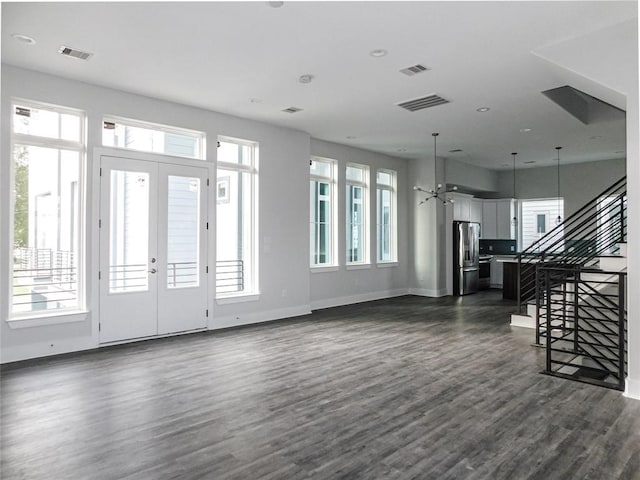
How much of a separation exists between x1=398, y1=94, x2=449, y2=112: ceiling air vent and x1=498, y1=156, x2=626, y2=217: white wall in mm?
6449

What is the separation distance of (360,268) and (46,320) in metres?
5.79

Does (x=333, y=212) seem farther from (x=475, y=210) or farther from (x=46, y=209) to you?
(x=46, y=209)

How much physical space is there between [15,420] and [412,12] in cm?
438

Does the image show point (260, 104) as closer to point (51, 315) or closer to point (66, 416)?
point (51, 315)

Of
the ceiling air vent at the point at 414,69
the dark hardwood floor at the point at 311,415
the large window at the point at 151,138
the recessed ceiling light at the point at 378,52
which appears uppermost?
the ceiling air vent at the point at 414,69

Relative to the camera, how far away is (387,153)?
9.52 m

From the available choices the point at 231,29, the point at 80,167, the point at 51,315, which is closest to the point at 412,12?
the point at 231,29

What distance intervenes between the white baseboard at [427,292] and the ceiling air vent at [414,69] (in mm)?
6036

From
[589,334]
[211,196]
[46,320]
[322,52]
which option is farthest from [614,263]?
[46,320]

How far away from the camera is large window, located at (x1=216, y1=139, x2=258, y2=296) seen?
6.57 metres

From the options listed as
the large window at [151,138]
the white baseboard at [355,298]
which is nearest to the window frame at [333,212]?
the white baseboard at [355,298]

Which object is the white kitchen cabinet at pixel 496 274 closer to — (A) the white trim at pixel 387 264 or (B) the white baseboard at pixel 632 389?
(A) the white trim at pixel 387 264

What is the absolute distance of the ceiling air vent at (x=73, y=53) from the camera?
4.23 m

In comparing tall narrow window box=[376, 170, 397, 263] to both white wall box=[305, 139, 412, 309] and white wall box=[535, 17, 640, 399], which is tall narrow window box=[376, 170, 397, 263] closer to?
white wall box=[305, 139, 412, 309]
